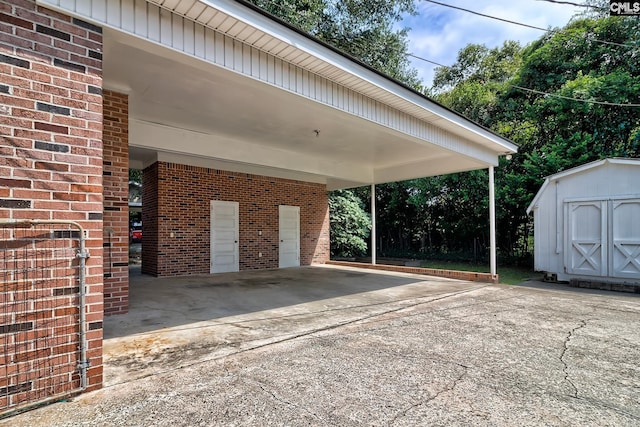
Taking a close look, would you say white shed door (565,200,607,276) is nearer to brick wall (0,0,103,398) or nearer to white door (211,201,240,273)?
white door (211,201,240,273)

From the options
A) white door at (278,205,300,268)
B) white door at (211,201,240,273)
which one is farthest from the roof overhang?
white door at (278,205,300,268)

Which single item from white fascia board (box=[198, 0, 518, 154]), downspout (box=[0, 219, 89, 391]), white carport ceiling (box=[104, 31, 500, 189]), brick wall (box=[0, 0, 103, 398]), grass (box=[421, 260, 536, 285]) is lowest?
grass (box=[421, 260, 536, 285])

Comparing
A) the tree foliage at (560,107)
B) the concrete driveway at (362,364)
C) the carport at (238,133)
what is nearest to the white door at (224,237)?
the carport at (238,133)

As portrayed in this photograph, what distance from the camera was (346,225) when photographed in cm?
1452

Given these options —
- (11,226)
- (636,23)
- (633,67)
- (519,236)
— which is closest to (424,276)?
(519,236)

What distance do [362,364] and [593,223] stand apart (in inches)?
305

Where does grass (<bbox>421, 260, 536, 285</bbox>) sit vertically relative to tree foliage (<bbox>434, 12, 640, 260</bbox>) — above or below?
below

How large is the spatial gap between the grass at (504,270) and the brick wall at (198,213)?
260 inches

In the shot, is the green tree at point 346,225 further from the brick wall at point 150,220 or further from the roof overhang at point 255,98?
the brick wall at point 150,220

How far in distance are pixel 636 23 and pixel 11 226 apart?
16661 mm

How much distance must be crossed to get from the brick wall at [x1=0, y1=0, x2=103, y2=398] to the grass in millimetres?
9347

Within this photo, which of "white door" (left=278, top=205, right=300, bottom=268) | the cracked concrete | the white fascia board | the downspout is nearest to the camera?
the downspout

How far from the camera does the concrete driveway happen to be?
2178 mm

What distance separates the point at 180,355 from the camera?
314 cm
